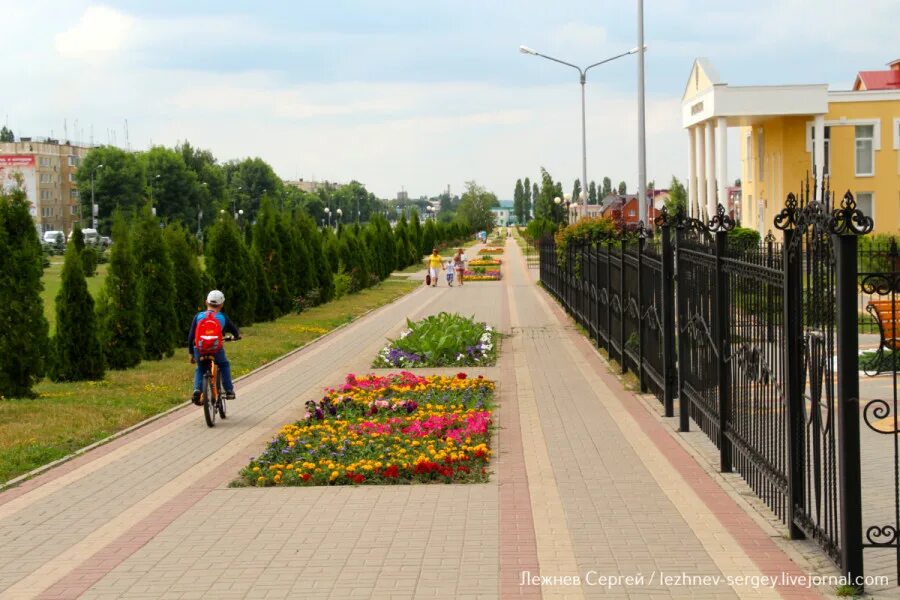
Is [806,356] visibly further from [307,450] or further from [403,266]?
[403,266]

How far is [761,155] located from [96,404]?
3970 centimetres

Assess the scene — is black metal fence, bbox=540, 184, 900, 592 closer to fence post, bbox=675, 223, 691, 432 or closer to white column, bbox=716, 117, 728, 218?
fence post, bbox=675, 223, 691, 432

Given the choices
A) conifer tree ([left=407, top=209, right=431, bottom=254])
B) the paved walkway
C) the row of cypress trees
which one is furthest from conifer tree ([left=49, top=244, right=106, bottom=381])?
conifer tree ([left=407, top=209, right=431, bottom=254])

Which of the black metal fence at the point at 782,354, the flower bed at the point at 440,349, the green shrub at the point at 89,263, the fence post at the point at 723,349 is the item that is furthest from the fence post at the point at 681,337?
the green shrub at the point at 89,263

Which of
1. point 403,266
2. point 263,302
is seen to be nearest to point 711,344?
point 263,302

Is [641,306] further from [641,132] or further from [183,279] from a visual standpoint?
[641,132]

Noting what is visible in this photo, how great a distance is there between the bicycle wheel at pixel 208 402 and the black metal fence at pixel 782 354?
15.3ft

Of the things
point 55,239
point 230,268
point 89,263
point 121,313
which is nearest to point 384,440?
point 121,313

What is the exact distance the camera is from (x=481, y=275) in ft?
153

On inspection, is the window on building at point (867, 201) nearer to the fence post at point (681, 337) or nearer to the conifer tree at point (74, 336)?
the conifer tree at point (74, 336)

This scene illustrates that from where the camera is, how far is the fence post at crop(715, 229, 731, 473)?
Answer: 827cm

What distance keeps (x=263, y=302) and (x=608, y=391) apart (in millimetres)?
13671

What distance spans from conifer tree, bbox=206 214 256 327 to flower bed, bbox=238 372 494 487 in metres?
10.5

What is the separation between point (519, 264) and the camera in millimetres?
61531
